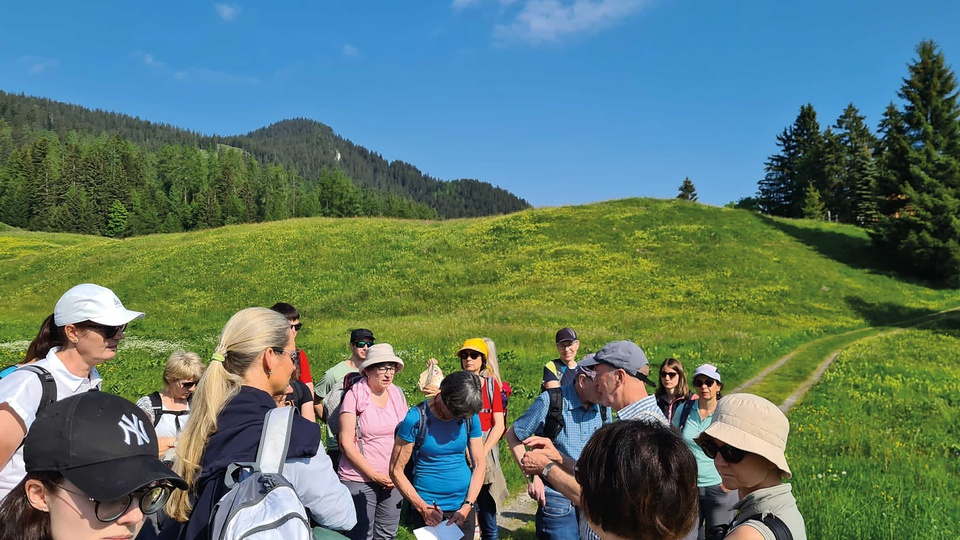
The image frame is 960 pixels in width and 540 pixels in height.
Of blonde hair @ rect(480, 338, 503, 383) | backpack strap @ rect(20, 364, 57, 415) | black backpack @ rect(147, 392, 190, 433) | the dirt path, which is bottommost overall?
the dirt path

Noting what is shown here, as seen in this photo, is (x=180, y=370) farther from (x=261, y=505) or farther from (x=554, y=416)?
(x=261, y=505)

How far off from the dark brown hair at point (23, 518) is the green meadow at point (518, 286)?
11.3m

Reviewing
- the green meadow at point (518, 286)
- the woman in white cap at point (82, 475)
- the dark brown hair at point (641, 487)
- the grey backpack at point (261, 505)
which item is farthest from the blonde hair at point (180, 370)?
the green meadow at point (518, 286)

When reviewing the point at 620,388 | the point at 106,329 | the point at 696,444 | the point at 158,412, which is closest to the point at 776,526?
the point at 620,388

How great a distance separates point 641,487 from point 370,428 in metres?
3.95

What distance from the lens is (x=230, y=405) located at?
2.57 meters

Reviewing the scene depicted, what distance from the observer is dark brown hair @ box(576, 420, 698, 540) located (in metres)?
2.11

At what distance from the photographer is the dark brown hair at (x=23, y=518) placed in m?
1.77

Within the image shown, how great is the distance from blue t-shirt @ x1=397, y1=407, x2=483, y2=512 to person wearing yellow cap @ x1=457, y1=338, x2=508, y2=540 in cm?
87

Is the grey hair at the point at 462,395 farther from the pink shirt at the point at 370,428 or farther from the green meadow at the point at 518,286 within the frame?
the green meadow at the point at 518,286

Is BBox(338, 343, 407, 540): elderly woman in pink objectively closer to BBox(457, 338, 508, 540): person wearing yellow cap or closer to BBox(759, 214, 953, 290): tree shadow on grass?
BBox(457, 338, 508, 540): person wearing yellow cap

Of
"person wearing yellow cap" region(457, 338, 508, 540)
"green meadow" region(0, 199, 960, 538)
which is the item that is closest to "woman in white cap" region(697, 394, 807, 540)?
"person wearing yellow cap" region(457, 338, 508, 540)

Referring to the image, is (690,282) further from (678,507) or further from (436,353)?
(678,507)

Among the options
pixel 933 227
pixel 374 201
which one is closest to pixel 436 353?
pixel 933 227
